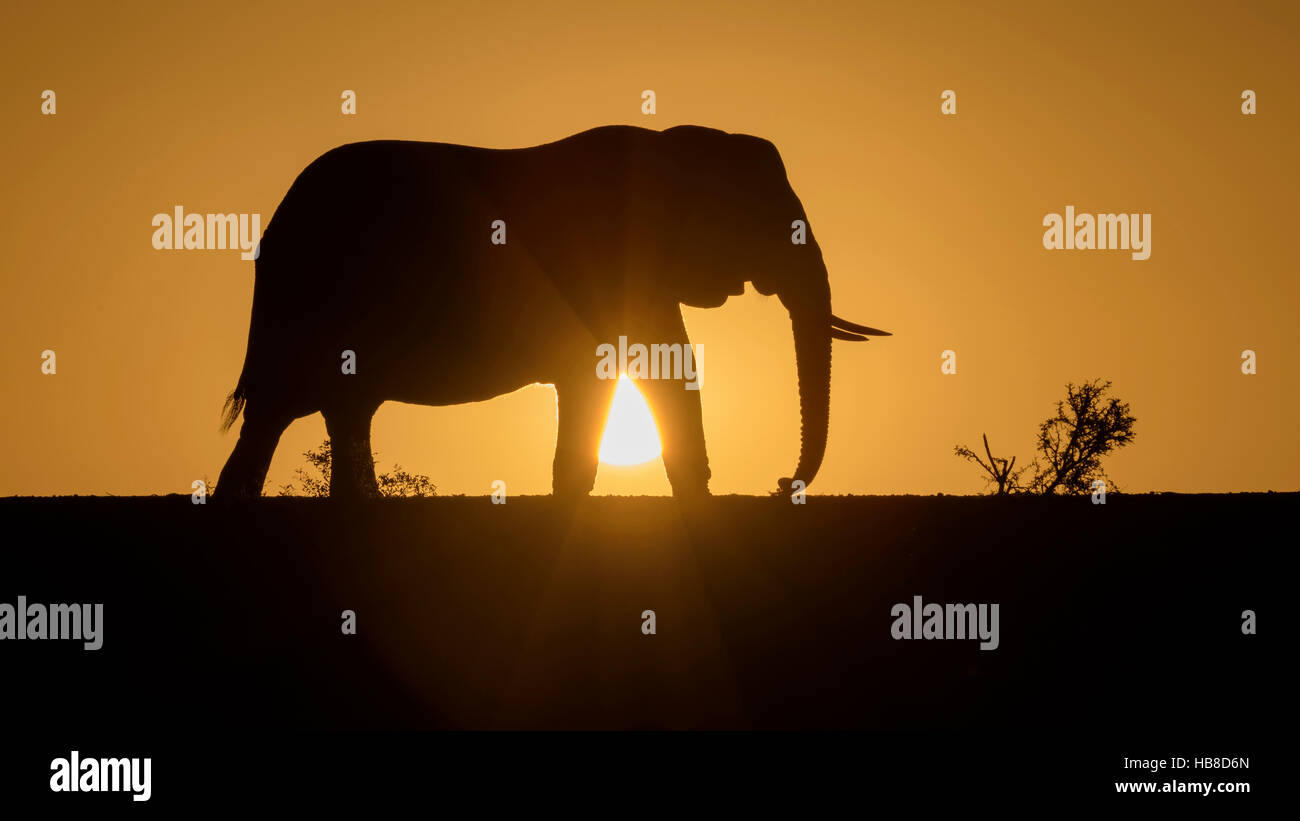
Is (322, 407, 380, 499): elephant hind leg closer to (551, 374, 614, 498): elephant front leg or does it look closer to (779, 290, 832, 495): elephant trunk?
(551, 374, 614, 498): elephant front leg

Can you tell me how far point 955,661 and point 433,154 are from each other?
8548 millimetres

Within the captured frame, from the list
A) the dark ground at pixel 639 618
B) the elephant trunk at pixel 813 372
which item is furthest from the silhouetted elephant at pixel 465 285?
the dark ground at pixel 639 618

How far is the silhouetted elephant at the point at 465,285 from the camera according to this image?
16453mm

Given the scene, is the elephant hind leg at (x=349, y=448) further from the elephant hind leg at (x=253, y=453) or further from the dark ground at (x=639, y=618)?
the dark ground at (x=639, y=618)

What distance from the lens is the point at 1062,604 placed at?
12.0 metres

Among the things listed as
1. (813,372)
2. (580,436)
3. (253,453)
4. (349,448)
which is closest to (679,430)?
(580,436)

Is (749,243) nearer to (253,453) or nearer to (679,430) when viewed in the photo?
(679,430)

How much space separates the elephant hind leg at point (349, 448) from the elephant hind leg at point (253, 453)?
1.76ft

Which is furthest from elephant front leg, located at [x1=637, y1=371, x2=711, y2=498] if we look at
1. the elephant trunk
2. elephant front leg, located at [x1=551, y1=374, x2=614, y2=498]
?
the elephant trunk

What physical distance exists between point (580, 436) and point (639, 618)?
14.2 ft

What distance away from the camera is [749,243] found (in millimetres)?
→ 17672
